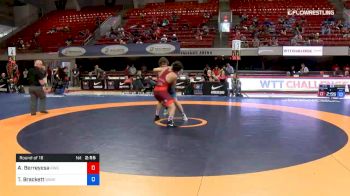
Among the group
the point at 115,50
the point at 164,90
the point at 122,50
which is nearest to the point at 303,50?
the point at 122,50

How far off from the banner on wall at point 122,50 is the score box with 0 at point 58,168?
18.7m

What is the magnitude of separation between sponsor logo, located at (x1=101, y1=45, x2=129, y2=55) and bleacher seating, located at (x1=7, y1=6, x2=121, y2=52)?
3.86 metres

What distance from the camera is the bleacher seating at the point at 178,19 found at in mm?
23112

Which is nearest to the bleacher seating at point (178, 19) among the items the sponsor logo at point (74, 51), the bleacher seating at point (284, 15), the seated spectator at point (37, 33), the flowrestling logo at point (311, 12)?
the bleacher seating at point (284, 15)

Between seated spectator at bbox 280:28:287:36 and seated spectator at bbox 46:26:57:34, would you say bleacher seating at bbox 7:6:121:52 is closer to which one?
seated spectator at bbox 46:26:57:34

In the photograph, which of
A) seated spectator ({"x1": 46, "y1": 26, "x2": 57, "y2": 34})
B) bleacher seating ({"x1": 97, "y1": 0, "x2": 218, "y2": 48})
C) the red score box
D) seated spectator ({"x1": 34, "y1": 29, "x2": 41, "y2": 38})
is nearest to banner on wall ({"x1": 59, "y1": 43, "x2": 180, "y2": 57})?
bleacher seating ({"x1": 97, "y1": 0, "x2": 218, "y2": 48})

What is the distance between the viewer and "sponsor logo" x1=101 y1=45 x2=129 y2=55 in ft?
70.1

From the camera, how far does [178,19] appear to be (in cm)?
2655

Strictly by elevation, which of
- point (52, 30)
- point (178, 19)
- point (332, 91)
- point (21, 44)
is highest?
point (178, 19)

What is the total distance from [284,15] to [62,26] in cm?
1690

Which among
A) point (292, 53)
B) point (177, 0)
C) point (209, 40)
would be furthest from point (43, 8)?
point (292, 53)

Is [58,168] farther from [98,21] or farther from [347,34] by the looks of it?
[98,21]

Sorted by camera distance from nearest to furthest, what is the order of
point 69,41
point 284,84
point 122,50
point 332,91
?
1. point 332,91
2. point 284,84
3. point 122,50
4. point 69,41

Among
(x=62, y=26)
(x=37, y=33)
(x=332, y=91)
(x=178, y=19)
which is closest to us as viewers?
(x=332, y=91)
